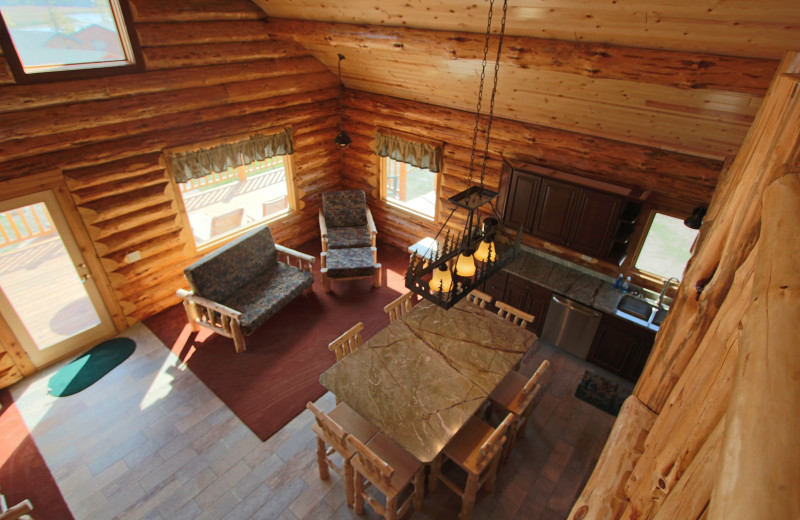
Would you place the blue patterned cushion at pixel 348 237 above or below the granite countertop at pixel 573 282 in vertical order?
below

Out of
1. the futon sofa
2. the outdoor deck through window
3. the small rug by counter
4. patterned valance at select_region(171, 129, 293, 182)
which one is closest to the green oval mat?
the futon sofa

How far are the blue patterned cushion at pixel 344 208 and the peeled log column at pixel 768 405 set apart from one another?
653 cm

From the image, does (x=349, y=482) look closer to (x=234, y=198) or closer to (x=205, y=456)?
(x=205, y=456)

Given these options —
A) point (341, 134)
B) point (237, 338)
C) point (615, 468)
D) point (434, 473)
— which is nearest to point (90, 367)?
point (237, 338)

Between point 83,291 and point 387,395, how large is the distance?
421 centimetres

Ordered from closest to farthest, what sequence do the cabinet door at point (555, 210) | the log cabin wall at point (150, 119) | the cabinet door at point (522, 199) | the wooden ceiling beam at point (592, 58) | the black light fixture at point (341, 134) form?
the wooden ceiling beam at point (592, 58)
the log cabin wall at point (150, 119)
the cabinet door at point (555, 210)
the cabinet door at point (522, 199)
the black light fixture at point (341, 134)

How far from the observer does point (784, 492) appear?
34 centimetres

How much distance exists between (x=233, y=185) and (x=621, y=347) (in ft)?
26.6

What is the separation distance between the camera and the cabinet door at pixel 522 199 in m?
4.90

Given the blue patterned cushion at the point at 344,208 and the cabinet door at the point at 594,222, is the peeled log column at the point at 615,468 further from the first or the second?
the blue patterned cushion at the point at 344,208

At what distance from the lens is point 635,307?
4.58 metres

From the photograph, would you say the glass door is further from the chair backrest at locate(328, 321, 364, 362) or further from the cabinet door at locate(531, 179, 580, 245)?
the cabinet door at locate(531, 179, 580, 245)

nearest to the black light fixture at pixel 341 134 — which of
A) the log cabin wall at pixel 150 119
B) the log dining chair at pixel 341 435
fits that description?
the log cabin wall at pixel 150 119

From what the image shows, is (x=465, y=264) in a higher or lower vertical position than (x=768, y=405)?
lower
